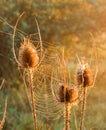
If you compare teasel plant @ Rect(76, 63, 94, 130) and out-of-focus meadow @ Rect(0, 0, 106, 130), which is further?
out-of-focus meadow @ Rect(0, 0, 106, 130)

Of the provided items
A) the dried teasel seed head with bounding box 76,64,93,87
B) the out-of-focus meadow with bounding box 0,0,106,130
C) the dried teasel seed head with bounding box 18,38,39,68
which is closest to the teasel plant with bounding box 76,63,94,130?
the dried teasel seed head with bounding box 76,64,93,87

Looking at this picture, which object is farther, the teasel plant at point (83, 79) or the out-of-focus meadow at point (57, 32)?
the out-of-focus meadow at point (57, 32)

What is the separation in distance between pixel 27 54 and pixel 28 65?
52mm

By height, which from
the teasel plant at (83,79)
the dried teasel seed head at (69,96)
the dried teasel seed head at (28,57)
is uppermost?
the dried teasel seed head at (28,57)

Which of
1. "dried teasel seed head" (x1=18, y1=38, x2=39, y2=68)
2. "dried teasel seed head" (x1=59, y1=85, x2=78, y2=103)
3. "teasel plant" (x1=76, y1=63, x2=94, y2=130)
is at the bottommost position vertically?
"dried teasel seed head" (x1=59, y1=85, x2=78, y2=103)

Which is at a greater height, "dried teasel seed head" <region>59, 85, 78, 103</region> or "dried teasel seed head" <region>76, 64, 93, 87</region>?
"dried teasel seed head" <region>76, 64, 93, 87</region>

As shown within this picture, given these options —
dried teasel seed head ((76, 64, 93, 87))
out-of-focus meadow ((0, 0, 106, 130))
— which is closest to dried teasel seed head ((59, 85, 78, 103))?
dried teasel seed head ((76, 64, 93, 87))

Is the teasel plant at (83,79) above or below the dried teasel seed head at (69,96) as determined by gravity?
above

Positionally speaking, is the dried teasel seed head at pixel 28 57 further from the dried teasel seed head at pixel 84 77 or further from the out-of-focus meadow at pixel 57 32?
the out-of-focus meadow at pixel 57 32

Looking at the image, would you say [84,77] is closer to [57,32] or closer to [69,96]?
[69,96]

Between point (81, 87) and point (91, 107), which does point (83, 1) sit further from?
point (81, 87)

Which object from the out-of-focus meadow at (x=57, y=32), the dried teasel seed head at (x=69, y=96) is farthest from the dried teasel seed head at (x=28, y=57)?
the out-of-focus meadow at (x=57, y=32)

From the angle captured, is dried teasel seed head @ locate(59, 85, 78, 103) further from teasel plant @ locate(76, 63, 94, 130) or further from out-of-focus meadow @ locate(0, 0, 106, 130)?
out-of-focus meadow @ locate(0, 0, 106, 130)

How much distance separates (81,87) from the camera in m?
1.57
